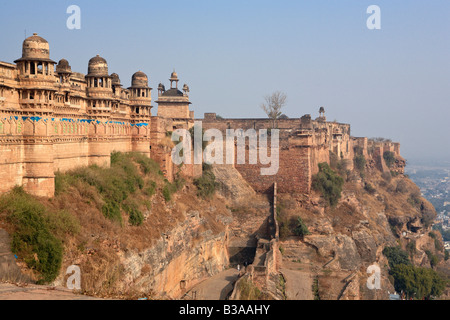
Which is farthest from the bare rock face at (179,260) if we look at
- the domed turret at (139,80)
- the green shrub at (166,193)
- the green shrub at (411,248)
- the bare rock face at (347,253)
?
the green shrub at (411,248)

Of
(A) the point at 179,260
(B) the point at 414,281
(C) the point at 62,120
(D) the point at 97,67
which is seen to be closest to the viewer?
(C) the point at 62,120

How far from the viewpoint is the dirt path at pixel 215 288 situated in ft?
81.6

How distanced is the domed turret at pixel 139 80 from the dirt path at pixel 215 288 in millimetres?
11497

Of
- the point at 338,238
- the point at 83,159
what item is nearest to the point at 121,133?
the point at 83,159

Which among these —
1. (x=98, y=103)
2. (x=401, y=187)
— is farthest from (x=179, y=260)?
(x=401, y=187)

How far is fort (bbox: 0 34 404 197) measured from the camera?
18609 mm

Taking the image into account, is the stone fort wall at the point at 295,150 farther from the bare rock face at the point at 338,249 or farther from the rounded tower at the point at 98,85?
the rounded tower at the point at 98,85

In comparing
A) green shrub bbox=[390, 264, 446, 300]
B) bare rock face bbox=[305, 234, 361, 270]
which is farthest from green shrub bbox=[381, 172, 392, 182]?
bare rock face bbox=[305, 234, 361, 270]

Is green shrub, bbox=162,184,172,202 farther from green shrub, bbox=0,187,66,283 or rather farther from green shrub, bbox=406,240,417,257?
green shrub, bbox=406,240,417,257

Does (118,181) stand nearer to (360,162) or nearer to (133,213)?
(133,213)

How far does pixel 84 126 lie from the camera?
2466 centimetres

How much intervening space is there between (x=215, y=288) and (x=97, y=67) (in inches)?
478
